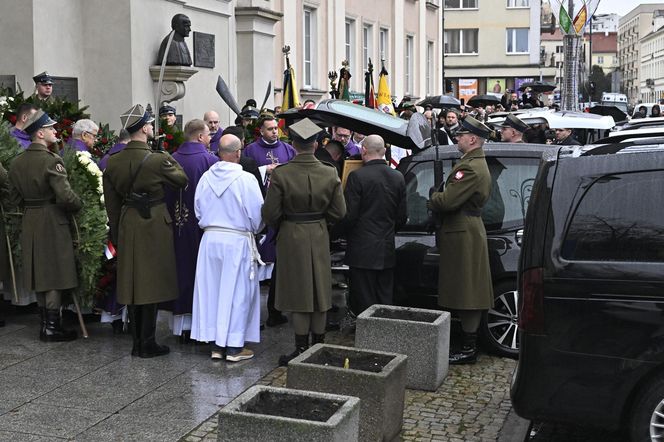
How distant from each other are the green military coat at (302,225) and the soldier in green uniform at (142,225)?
89 cm

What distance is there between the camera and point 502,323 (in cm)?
868

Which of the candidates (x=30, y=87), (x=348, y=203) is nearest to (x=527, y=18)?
(x=30, y=87)

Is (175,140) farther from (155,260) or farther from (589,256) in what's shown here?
(589,256)

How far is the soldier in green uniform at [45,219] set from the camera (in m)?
8.63

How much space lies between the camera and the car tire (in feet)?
18.3

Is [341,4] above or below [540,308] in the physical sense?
above

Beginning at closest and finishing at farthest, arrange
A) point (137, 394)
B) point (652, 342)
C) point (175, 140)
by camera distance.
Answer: point (652, 342)
point (137, 394)
point (175, 140)

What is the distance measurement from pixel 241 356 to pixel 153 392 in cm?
115

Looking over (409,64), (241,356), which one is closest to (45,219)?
(241,356)

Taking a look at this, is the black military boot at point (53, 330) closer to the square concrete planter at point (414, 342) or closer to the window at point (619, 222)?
the square concrete planter at point (414, 342)

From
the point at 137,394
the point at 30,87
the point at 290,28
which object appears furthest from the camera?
the point at 290,28

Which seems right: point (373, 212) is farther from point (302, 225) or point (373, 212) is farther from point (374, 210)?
point (302, 225)

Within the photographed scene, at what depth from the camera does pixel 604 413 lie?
568 centimetres

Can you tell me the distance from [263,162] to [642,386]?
5764mm
